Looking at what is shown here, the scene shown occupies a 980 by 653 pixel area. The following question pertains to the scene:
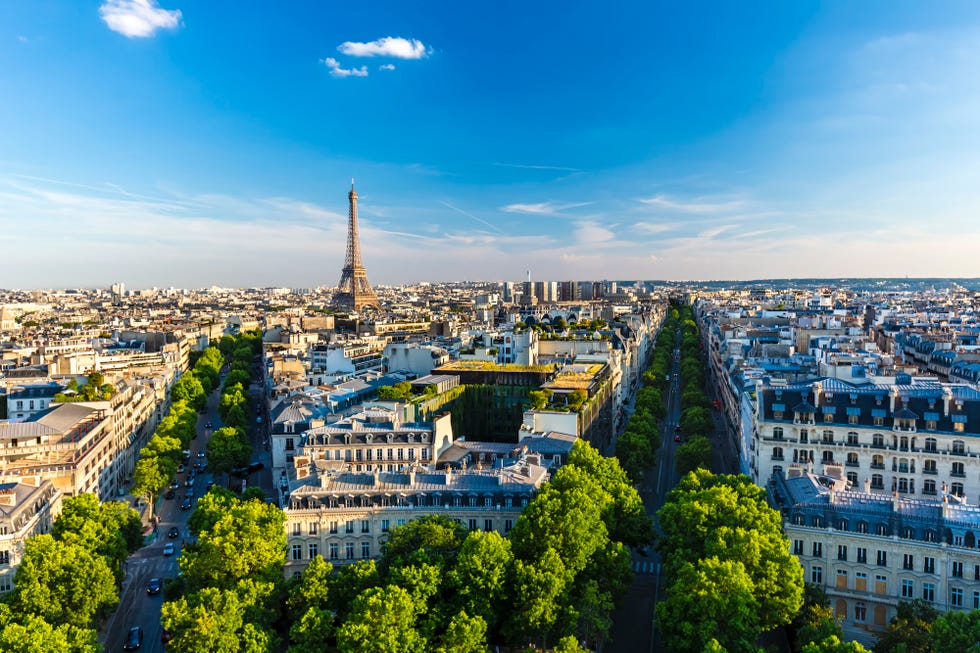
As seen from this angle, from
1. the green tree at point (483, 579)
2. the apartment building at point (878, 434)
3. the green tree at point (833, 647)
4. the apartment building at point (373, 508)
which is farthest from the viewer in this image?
the apartment building at point (878, 434)

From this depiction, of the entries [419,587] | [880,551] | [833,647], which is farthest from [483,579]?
[880,551]

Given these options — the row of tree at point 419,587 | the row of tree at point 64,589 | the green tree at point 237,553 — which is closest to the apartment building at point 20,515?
the row of tree at point 64,589

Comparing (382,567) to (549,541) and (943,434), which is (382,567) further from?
(943,434)

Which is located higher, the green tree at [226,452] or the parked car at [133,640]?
the green tree at [226,452]

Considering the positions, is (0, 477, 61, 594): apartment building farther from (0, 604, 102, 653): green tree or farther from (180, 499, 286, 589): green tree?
(180, 499, 286, 589): green tree

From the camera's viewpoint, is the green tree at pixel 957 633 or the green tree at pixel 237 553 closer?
the green tree at pixel 957 633

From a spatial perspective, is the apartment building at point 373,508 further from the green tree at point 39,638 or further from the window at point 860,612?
the window at point 860,612
